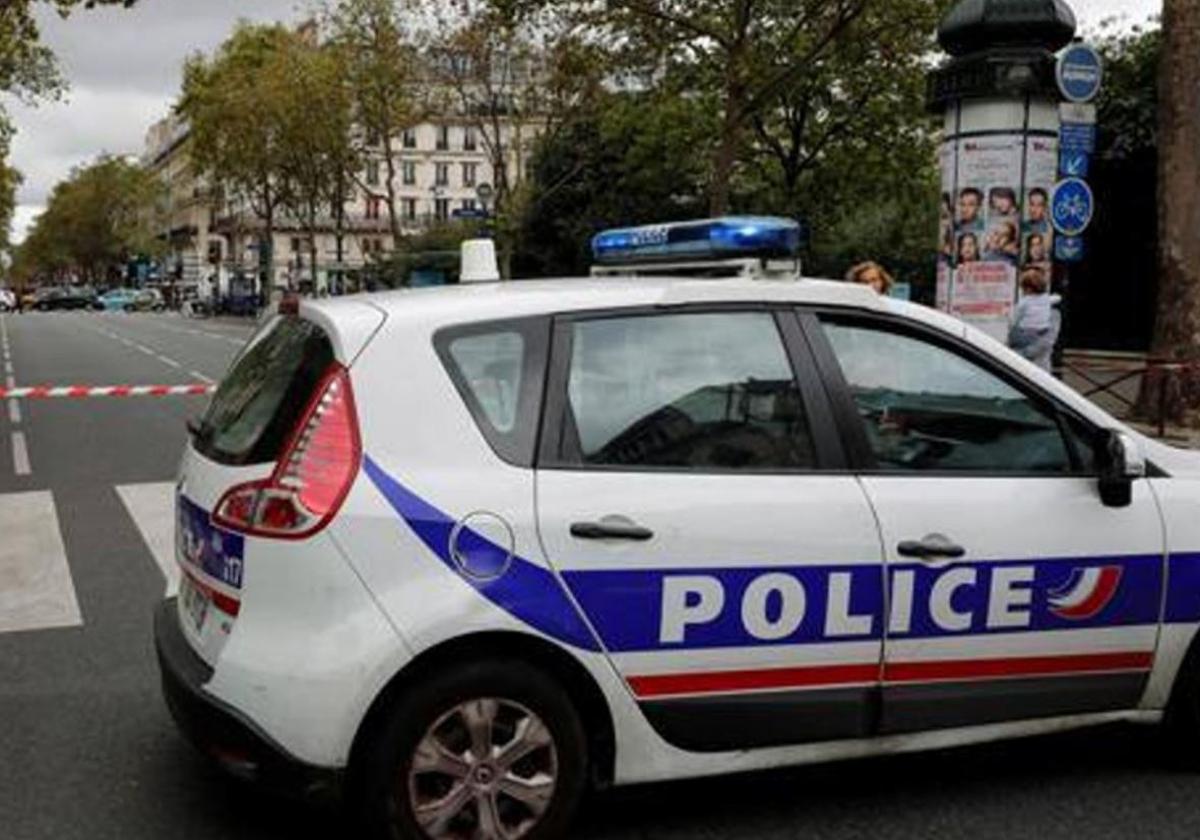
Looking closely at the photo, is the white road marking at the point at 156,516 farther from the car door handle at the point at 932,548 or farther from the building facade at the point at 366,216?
the building facade at the point at 366,216

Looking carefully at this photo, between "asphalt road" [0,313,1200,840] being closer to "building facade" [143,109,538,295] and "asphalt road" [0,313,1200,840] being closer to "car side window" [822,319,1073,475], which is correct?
"car side window" [822,319,1073,475]

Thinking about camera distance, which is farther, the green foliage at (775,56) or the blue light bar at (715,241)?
the green foliage at (775,56)

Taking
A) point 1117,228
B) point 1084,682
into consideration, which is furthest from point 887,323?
point 1117,228

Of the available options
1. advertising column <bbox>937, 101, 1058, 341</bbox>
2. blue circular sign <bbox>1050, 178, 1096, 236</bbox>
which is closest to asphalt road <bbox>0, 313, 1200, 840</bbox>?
advertising column <bbox>937, 101, 1058, 341</bbox>

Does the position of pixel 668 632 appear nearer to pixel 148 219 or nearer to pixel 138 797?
pixel 138 797

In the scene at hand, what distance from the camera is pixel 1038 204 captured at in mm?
13805

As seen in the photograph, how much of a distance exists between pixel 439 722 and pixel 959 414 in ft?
5.98

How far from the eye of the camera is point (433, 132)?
4606 inches

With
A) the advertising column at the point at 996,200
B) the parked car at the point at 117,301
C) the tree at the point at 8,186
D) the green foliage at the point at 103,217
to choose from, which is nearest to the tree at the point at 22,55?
the tree at the point at 8,186

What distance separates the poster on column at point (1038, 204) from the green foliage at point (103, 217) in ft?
405

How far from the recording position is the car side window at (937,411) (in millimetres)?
4176

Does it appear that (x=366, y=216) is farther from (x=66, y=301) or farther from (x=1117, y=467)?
(x=1117, y=467)

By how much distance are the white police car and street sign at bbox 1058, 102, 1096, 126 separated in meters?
10.4

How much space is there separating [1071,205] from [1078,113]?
0.89 m
